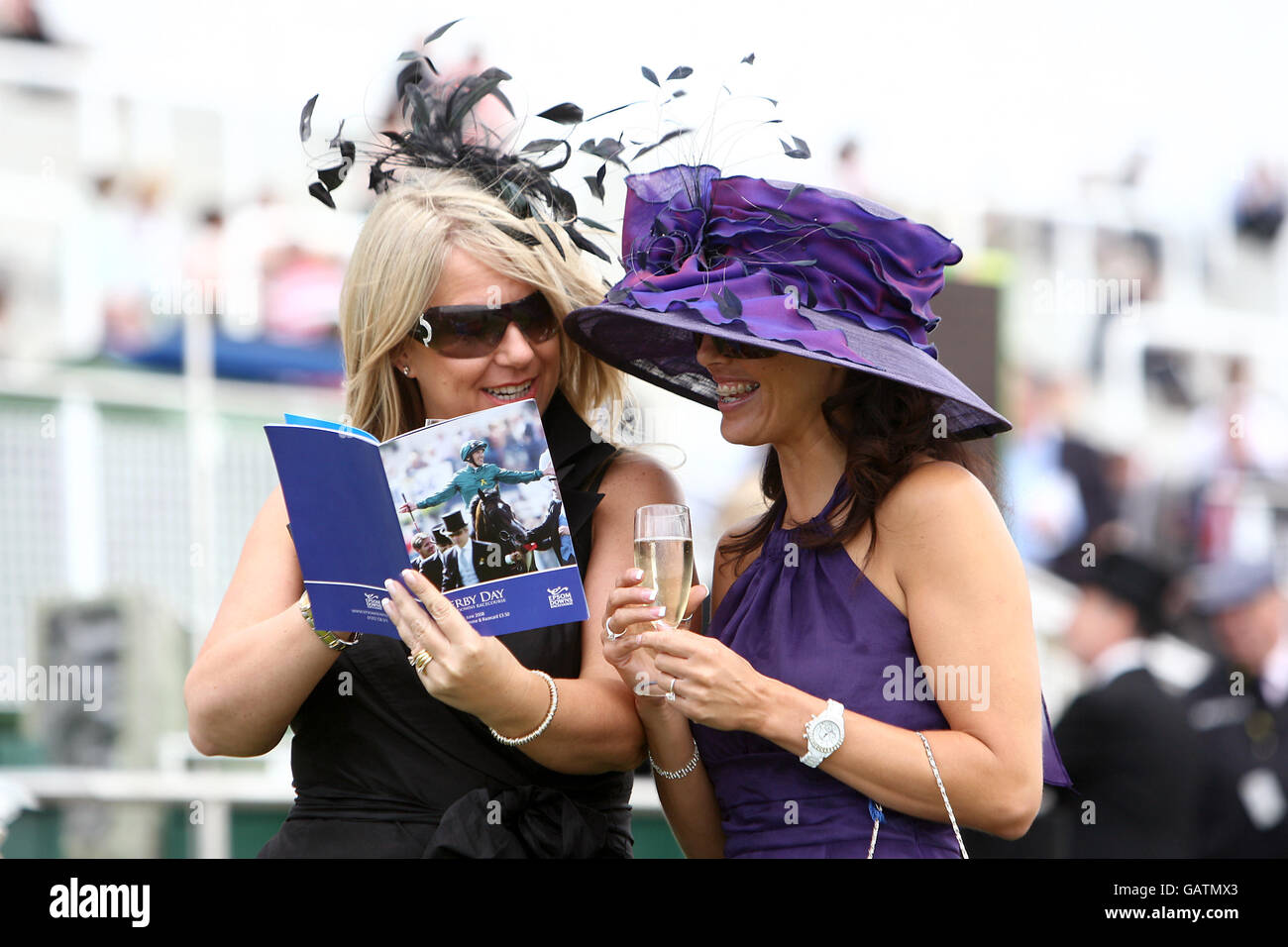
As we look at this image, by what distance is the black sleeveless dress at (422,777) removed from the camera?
2479 mm

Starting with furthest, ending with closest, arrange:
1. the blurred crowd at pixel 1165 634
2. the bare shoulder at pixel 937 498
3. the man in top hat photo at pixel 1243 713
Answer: the man in top hat photo at pixel 1243 713 < the blurred crowd at pixel 1165 634 < the bare shoulder at pixel 937 498

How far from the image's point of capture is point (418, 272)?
265 cm

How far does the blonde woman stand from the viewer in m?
2.43

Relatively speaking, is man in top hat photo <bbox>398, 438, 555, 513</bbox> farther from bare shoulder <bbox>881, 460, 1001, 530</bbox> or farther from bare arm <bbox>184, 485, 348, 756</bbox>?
bare shoulder <bbox>881, 460, 1001, 530</bbox>

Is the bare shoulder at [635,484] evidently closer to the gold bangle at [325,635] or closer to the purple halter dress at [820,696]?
the purple halter dress at [820,696]

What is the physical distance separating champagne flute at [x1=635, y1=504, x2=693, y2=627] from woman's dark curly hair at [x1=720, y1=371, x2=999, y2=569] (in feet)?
1.02

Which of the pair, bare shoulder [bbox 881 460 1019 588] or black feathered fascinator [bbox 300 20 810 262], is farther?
black feathered fascinator [bbox 300 20 810 262]

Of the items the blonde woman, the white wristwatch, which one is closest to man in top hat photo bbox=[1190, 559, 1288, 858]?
the blonde woman

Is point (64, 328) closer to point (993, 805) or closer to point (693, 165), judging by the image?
point (693, 165)

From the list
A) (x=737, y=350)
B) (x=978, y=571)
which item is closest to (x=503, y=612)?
(x=737, y=350)

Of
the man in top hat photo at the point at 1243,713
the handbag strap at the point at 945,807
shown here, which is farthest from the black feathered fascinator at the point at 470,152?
the man in top hat photo at the point at 1243,713

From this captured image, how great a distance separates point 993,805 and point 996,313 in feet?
7.53
